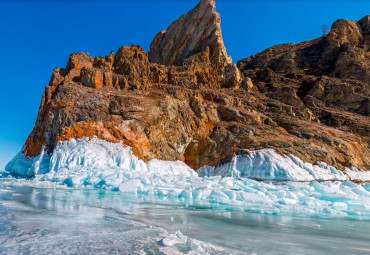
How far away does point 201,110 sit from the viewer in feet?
87.9

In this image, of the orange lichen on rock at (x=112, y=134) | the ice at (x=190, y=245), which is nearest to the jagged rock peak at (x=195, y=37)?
the orange lichen on rock at (x=112, y=134)

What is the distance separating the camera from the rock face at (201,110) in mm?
21391

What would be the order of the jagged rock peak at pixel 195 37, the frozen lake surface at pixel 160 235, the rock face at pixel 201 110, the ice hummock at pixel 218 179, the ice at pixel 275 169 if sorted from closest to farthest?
the frozen lake surface at pixel 160 235 → the ice hummock at pixel 218 179 → the ice at pixel 275 169 → the rock face at pixel 201 110 → the jagged rock peak at pixel 195 37

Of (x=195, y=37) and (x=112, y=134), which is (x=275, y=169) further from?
(x=195, y=37)

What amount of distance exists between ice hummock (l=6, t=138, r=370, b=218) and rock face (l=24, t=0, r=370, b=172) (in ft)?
3.88

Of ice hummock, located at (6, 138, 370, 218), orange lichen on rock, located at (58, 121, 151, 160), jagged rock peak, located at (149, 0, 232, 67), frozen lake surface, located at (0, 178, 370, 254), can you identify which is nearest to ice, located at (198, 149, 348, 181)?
ice hummock, located at (6, 138, 370, 218)

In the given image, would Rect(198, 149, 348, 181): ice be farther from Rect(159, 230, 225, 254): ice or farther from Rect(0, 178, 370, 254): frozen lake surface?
Rect(159, 230, 225, 254): ice

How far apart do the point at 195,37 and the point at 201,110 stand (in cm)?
2266

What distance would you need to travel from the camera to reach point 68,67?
2762 centimetres

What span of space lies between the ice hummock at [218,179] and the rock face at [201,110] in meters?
1.18

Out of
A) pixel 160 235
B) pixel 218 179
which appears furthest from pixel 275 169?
pixel 160 235

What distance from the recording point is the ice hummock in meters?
10.6

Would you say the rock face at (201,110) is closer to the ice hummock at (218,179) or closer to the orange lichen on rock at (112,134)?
the orange lichen on rock at (112,134)

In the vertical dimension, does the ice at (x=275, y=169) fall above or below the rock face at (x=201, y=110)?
below
